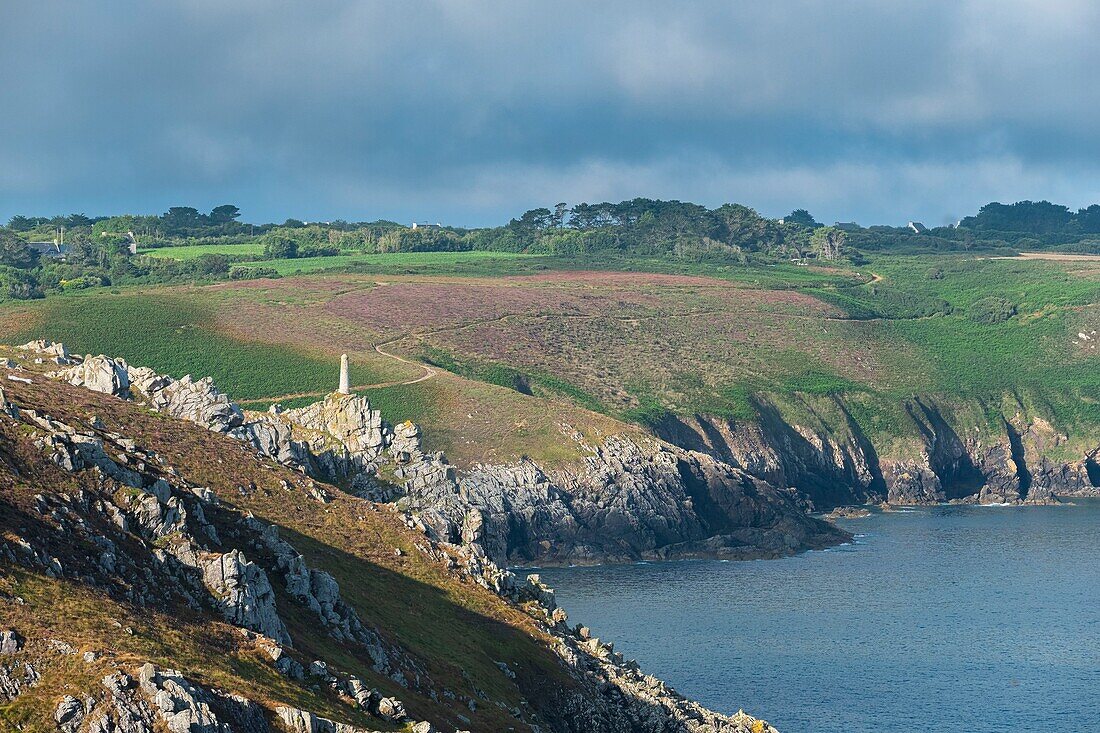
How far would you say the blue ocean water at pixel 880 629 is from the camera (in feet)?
341

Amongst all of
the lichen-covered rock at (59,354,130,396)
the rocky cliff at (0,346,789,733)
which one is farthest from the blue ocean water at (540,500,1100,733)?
the lichen-covered rock at (59,354,130,396)

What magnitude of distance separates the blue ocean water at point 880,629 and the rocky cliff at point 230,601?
25683 mm

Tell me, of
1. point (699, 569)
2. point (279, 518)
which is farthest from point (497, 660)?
point (699, 569)

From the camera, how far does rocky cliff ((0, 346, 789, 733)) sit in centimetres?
4419

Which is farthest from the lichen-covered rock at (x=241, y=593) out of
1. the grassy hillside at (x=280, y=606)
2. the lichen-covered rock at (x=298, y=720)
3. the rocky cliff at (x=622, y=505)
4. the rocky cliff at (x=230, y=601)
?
the rocky cliff at (x=622, y=505)

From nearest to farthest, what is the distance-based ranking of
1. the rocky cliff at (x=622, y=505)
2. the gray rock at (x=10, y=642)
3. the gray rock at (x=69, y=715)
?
the gray rock at (x=69, y=715)
the gray rock at (x=10, y=642)
the rocky cliff at (x=622, y=505)

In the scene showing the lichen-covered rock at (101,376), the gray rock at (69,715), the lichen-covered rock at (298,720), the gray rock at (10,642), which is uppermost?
the lichen-covered rock at (101,376)

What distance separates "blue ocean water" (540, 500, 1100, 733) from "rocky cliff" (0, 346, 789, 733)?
25.7m

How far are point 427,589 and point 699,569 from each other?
89770mm

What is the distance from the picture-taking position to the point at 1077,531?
185m

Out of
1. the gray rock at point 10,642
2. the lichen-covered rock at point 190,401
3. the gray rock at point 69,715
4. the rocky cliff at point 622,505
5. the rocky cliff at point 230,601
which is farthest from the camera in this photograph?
the rocky cliff at point 622,505

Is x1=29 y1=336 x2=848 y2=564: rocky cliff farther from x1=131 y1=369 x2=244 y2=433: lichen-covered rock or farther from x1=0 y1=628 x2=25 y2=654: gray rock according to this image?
x1=0 y1=628 x2=25 y2=654: gray rock

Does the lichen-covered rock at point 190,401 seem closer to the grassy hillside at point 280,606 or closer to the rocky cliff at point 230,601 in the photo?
the rocky cliff at point 230,601

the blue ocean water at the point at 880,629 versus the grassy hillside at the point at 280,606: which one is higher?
the grassy hillside at the point at 280,606
